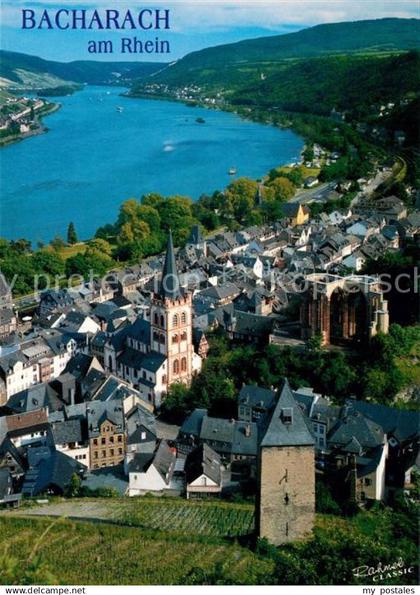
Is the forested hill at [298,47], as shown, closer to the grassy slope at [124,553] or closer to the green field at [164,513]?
the green field at [164,513]

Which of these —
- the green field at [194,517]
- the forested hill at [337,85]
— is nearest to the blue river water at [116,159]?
the forested hill at [337,85]

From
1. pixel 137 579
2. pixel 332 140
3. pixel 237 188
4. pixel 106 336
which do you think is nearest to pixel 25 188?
pixel 237 188

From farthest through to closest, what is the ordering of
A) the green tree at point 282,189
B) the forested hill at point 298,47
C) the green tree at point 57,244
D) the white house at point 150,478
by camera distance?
the forested hill at point 298,47 → the green tree at point 282,189 → the green tree at point 57,244 → the white house at point 150,478

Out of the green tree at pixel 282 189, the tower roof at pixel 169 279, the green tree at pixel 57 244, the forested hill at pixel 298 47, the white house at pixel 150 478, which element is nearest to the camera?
the white house at pixel 150 478

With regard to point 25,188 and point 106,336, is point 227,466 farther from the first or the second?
point 25,188

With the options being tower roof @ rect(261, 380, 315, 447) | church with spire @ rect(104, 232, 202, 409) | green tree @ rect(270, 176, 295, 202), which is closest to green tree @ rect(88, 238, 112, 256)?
green tree @ rect(270, 176, 295, 202)

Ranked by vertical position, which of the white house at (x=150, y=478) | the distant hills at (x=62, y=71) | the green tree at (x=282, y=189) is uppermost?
the distant hills at (x=62, y=71)

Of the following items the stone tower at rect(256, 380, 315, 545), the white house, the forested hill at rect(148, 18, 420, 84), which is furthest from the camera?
the forested hill at rect(148, 18, 420, 84)

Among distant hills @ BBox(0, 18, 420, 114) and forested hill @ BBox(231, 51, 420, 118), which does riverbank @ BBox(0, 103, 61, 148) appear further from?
forested hill @ BBox(231, 51, 420, 118)
